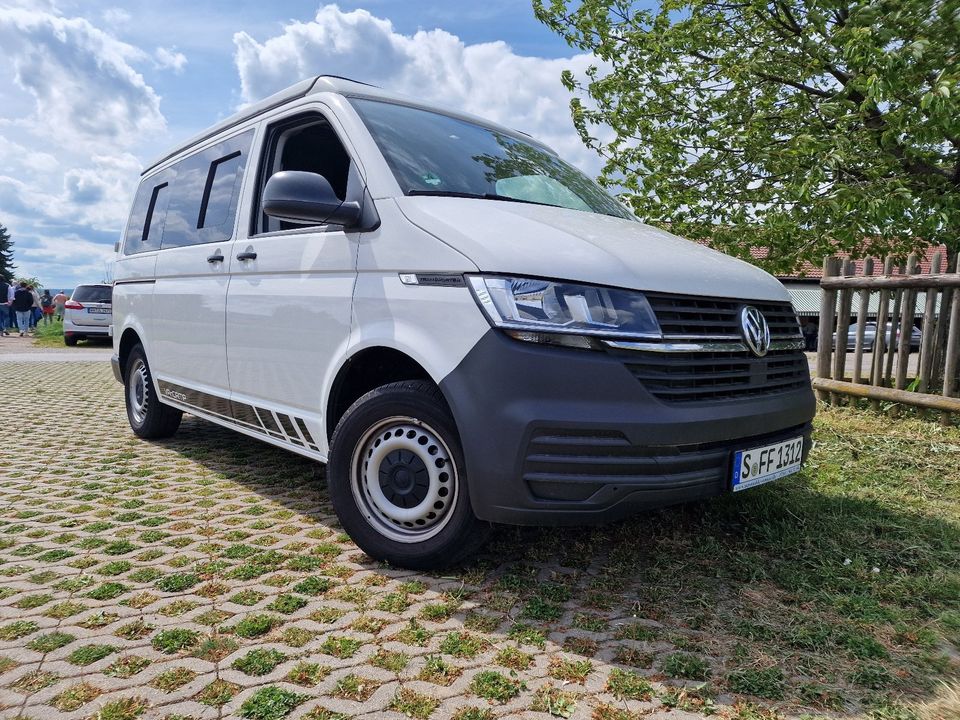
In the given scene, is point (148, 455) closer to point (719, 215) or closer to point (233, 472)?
point (233, 472)

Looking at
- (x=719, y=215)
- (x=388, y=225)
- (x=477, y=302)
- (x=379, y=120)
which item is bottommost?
(x=477, y=302)

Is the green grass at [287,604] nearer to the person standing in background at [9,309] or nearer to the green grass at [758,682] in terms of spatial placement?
the green grass at [758,682]

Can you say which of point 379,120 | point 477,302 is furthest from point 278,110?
point 477,302

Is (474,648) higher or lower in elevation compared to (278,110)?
lower

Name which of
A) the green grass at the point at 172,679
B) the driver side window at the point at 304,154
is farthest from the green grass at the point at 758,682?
the driver side window at the point at 304,154

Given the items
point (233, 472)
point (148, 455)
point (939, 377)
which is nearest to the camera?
point (233, 472)

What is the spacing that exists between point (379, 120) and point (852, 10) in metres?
5.97

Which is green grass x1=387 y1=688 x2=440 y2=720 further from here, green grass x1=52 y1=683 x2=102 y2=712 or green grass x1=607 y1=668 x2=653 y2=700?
green grass x1=52 y1=683 x2=102 y2=712

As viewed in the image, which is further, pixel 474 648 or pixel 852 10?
pixel 852 10

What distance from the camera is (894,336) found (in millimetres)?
7000

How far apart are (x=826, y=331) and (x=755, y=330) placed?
5040mm

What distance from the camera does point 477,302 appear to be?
263cm

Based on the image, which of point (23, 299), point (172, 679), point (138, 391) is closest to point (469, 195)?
point (172, 679)

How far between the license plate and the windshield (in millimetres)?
1539
